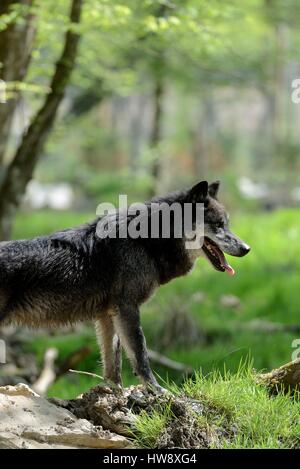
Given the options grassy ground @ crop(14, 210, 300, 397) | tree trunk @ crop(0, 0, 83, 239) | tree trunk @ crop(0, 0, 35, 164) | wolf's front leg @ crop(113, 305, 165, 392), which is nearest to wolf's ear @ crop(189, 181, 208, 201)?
wolf's front leg @ crop(113, 305, 165, 392)

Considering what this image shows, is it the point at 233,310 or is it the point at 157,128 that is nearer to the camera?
the point at 233,310

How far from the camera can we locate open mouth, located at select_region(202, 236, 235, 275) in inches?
256

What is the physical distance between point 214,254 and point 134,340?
112 centimetres

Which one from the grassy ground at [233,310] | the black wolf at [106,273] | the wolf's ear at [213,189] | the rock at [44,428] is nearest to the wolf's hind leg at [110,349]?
the black wolf at [106,273]

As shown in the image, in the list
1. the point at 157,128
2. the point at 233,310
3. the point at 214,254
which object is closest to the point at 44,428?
the point at 214,254

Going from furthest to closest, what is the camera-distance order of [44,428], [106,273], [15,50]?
[15,50], [106,273], [44,428]

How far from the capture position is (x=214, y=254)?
6.58m

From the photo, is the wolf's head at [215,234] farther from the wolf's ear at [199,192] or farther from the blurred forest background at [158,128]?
the blurred forest background at [158,128]

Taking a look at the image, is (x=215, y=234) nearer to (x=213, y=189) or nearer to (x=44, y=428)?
(x=213, y=189)

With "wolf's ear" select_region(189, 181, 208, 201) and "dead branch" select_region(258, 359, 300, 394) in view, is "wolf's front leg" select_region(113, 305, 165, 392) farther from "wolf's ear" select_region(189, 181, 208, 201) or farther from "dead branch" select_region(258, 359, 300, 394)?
"wolf's ear" select_region(189, 181, 208, 201)

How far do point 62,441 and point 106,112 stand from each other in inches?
1717

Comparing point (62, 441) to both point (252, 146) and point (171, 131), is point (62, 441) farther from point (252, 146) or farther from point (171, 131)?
point (252, 146)

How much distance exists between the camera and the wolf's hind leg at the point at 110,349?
21.3ft

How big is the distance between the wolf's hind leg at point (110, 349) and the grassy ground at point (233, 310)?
7.31 feet
